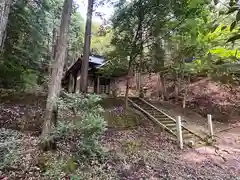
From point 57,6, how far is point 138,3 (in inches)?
234

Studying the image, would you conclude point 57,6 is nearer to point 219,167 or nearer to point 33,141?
point 33,141

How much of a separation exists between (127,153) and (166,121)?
4.24 meters

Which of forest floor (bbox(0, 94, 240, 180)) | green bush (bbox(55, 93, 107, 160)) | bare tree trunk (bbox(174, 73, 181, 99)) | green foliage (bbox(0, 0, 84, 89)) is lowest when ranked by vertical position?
forest floor (bbox(0, 94, 240, 180))

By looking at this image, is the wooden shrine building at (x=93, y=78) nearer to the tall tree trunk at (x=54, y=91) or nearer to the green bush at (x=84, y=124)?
the tall tree trunk at (x=54, y=91)

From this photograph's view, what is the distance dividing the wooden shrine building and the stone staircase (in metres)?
5.14

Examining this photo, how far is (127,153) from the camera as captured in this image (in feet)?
22.0

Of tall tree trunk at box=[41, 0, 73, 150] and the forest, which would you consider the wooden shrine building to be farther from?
tall tree trunk at box=[41, 0, 73, 150]

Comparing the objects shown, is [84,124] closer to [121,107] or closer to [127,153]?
[127,153]

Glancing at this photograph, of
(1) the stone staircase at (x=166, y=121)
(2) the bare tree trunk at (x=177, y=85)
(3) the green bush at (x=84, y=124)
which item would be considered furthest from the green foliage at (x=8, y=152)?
(2) the bare tree trunk at (x=177, y=85)

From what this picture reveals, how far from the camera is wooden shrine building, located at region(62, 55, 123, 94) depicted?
1689 cm

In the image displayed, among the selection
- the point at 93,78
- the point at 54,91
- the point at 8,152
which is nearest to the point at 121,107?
the point at 54,91

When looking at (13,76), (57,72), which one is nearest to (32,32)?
(13,76)

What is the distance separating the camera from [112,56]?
1055cm

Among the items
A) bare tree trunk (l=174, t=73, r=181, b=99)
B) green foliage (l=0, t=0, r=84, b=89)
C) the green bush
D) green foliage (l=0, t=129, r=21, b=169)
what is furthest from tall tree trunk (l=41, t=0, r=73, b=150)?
bare tree trunk (l=174, t=73, r=181, b=99)
